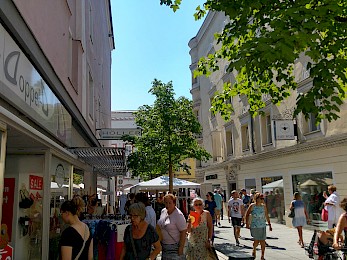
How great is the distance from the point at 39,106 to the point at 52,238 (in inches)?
105

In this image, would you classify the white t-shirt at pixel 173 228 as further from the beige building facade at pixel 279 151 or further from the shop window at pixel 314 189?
the shop window at pixel 314 189

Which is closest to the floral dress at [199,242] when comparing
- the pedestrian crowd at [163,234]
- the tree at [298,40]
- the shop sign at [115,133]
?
the pedestrian crowd at [163,234]

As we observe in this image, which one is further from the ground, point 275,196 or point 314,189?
point 314,189

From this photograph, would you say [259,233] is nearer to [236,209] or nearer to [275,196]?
[236,209]

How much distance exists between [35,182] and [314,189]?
12.4 meters

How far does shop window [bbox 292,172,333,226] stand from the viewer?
15247 mm

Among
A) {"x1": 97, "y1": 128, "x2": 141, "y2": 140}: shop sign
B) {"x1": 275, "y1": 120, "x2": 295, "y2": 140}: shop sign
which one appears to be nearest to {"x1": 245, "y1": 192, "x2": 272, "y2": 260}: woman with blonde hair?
{"x1": 275, "y1": 120, "x2": 295, "y2": 140}: shop sign

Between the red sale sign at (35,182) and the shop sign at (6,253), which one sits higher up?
the red sale sign at (35,182)

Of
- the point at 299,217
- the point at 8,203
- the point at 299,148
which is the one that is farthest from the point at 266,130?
the point at 8,203

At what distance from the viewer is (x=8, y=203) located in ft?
21.3

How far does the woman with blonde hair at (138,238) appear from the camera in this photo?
5.03 meters

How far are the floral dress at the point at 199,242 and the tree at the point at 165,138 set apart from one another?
543 inches

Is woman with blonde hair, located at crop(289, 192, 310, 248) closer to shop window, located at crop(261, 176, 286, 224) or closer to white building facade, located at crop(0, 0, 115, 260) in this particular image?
white building facade, located at crop(0, 0, 115, 260)

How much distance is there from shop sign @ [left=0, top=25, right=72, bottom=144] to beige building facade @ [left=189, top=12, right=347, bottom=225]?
6.97m
